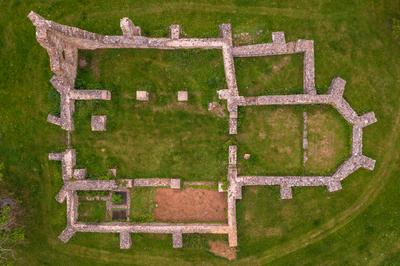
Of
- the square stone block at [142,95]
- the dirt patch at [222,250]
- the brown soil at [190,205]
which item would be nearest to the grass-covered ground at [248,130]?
the dirt patch at [222,250]

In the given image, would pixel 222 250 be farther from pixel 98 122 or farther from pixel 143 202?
pixel 98 122

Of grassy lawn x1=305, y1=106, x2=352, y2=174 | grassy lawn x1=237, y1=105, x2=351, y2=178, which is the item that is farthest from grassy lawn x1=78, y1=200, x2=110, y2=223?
grassy lawn x1=305, y1=106, x2=352, y2=174

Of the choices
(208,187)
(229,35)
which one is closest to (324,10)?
(229,35)

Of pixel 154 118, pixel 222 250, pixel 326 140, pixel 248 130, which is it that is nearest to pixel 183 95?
pixel 154 118

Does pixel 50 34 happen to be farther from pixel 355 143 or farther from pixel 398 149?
pixel 398 149

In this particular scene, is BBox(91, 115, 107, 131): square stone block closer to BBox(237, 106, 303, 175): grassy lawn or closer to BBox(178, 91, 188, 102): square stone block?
BBox(178, 91, 188, 102): square stone block

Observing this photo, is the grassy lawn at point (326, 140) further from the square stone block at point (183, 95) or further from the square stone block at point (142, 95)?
the square stone block at point (142, 95)
